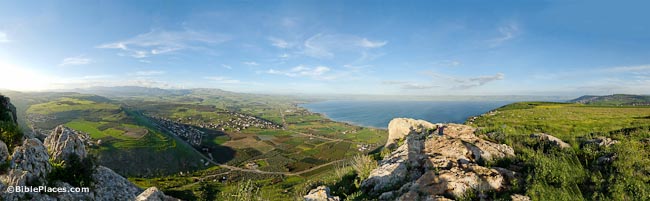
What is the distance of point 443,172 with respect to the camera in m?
9.41

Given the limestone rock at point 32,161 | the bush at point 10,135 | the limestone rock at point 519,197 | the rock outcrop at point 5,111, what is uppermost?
the rock outcrop at point 5,111

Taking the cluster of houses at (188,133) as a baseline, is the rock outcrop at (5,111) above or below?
above

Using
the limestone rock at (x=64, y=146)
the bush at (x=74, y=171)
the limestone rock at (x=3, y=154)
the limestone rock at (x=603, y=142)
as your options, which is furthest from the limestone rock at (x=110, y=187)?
the limestone rock at (x=603, y=142)

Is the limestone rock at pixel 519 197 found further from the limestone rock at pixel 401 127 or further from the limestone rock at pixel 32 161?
the limestone rock at pixel 401 127

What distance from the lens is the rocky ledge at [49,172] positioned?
736 cm

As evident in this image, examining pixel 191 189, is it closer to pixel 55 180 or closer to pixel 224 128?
pixel 55 180

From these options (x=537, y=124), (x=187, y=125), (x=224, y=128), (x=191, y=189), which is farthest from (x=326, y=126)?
(x=537, y=124)

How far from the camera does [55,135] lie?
11.1 m

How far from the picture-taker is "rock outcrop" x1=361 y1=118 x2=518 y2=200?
27.5 ft

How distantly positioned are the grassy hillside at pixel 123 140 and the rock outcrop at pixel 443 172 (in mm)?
83088

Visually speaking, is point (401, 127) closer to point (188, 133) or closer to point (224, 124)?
point (188, 133)

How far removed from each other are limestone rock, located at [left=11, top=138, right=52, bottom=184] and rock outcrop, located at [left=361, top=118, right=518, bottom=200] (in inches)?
430

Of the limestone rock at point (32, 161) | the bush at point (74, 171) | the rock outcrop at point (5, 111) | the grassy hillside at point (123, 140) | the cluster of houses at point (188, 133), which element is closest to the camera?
the limestone rock at point (32, 161)

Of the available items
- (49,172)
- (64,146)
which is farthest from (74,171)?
(64,146)
